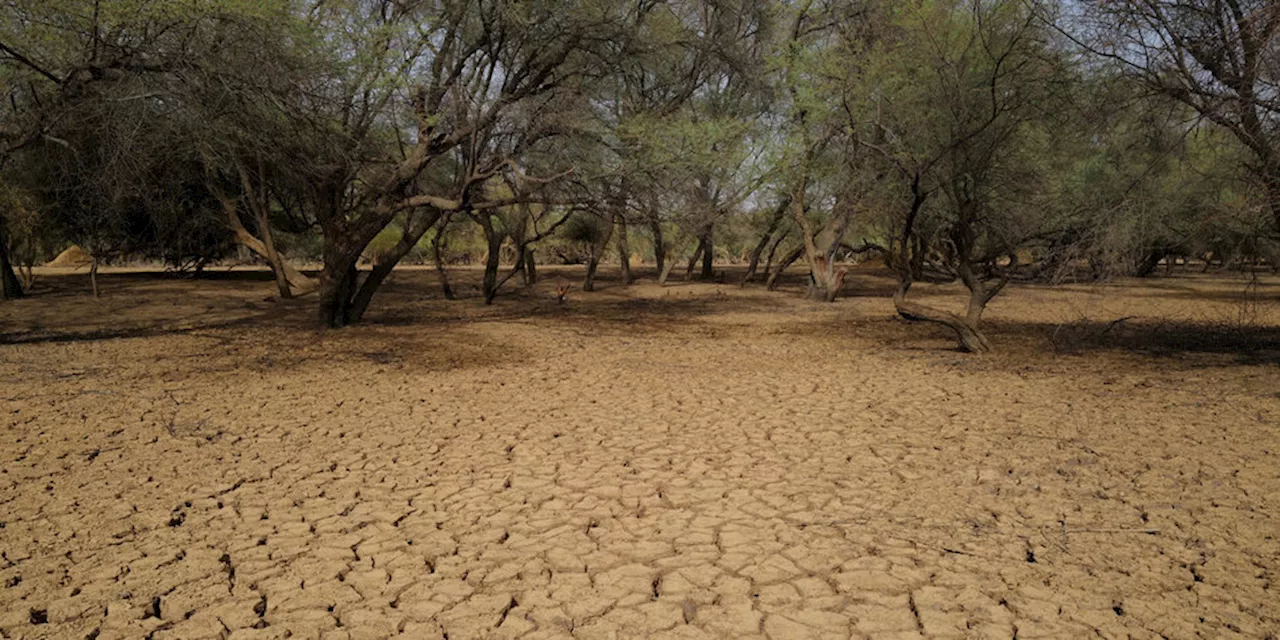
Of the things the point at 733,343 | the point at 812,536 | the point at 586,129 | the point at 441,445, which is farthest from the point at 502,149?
the point at 812,536

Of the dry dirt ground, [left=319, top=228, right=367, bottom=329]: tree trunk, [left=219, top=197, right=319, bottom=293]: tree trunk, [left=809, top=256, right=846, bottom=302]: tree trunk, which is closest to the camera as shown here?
the dry dirt ground

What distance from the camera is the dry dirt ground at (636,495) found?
292cm

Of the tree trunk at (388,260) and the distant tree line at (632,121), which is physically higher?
the distant tree line at (632,121)

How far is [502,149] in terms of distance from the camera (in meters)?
12.0

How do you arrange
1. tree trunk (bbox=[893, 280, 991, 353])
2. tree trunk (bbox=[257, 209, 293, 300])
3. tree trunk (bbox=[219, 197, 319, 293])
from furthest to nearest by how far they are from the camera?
1. tree trunk (bbox=[257, 209, 293, 300])
2. tree trunk (bbox=[219, 197, 319, 293])
3. tree trunk (bbox=[893, 280, 991, 353])

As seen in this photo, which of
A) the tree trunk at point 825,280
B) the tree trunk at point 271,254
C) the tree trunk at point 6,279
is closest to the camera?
the tree trunk at point 6,279

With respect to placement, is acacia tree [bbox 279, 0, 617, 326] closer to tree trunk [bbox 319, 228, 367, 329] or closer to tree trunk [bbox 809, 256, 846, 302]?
tree trunk [bbox 319, 228, 367, 329]

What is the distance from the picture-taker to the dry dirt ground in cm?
292

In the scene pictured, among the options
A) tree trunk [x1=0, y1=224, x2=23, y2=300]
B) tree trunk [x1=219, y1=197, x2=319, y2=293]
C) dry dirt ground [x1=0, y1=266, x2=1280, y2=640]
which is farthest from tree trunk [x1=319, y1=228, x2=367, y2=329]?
tree trunk [x1=0, y1=224, x2=23, y2=300]

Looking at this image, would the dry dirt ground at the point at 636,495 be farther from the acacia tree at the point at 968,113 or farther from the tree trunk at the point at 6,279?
the tree trunk at the point at 6,279

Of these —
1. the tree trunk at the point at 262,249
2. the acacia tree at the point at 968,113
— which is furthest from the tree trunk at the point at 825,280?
the tree trunk at the point at 262,249

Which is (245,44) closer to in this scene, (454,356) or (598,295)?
(454,356)

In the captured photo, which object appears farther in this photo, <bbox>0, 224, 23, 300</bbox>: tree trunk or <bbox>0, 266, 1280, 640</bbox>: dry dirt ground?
<bbox>0, 224, 23, 300</bbox>: tree trunk

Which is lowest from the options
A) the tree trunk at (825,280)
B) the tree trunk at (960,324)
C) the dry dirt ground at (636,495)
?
the dry dirt ground at (636,495)
